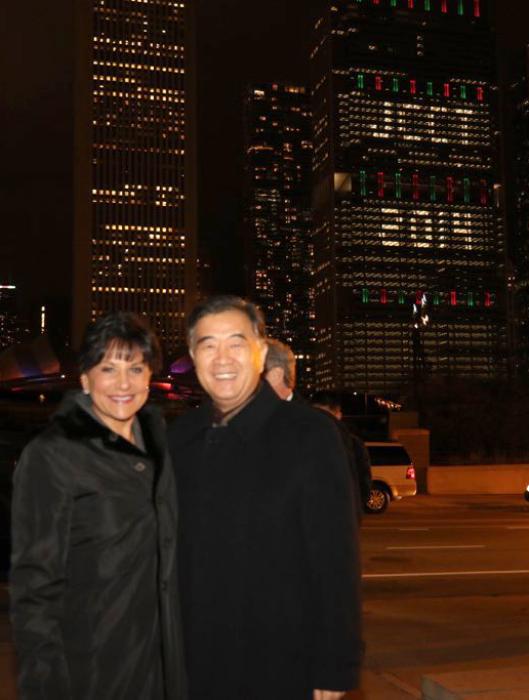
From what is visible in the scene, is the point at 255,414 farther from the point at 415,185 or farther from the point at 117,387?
the point at 415,185

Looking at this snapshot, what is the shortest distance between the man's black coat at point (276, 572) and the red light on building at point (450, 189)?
149788 millimetres

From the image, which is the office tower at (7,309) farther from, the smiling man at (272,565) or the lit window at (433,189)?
the smiling man at (272,565)

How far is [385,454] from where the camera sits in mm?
18547

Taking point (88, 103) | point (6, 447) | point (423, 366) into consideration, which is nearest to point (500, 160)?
point (88, 103)

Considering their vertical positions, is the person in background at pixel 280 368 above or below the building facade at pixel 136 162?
below

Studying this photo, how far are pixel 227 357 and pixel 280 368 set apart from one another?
2592mm

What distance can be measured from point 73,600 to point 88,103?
165m

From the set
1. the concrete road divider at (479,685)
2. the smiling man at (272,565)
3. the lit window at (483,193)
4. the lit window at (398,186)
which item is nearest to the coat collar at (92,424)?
the smiling man at (272,565)

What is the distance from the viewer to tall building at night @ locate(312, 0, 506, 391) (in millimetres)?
129500

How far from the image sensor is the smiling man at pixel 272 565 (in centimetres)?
253

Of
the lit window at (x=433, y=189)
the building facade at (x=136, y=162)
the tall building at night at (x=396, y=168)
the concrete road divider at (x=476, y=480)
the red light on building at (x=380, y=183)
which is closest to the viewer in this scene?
the concrete road divider at (x=476, y=480)

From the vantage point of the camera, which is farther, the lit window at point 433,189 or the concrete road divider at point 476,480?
the lit window at point 433,189

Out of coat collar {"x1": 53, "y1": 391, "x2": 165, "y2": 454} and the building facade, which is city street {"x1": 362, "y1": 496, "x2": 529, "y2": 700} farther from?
the building facade

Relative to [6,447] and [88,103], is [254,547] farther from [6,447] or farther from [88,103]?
[88,103]
